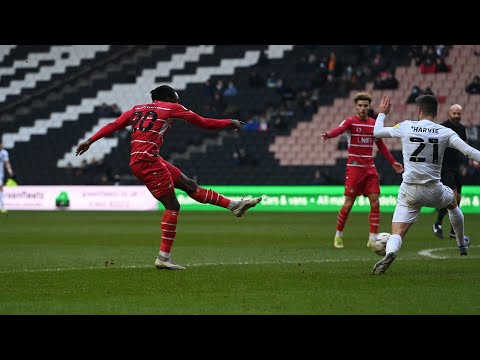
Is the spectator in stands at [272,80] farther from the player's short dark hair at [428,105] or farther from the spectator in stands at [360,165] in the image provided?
the player's short dark hair at [428,105]

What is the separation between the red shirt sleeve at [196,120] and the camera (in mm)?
12039

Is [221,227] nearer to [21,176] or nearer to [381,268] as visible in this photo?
[381,268]

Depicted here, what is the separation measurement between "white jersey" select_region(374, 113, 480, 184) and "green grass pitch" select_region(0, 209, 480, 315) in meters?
1.26

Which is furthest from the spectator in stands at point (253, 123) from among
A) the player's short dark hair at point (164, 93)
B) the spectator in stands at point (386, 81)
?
the player's short dark hair at point (164, 93)

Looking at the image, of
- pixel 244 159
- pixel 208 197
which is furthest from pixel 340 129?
pixel 244 159

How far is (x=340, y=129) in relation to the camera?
16.2 m

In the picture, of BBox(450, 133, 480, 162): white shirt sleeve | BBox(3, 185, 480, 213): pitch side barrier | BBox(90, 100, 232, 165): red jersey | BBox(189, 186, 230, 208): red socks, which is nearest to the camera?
BBox(450, 133, 480, 162): white shirt sleeve

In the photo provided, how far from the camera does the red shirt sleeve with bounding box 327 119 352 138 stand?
15977 mm

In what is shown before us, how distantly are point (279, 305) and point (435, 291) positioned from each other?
195 cm

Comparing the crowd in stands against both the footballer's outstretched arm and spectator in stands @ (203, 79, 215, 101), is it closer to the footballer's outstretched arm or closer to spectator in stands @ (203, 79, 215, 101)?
spectator in stands @ (203, 79, 215, 101)

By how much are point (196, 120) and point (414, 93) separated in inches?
1016

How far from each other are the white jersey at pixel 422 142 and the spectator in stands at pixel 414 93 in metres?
25.5

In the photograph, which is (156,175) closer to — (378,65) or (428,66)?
(428,66)

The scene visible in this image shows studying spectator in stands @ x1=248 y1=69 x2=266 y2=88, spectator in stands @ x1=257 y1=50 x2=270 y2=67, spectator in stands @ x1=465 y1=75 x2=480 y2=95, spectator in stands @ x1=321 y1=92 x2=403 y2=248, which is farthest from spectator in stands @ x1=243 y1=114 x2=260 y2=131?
spectator in stands @ x1=321 y1=92 x2=403 y2=248
